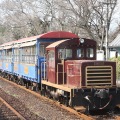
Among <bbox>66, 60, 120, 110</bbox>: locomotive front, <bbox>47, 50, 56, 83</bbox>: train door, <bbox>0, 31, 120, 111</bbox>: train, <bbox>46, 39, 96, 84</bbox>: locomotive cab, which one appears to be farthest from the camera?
<bbox>47, 50, 56, 83</bbox>: train door

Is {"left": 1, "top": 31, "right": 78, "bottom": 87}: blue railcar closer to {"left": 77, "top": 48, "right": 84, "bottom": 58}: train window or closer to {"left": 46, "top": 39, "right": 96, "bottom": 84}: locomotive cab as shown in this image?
{"left": 46, "top": 39, "right": 96, "bottom": 84}: locomotive cab

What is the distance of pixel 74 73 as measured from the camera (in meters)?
12.5

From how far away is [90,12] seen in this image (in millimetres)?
37344

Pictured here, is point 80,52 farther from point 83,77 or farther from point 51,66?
point 83,77

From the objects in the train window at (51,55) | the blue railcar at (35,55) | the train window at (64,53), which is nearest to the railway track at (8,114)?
the train window at (51,55)

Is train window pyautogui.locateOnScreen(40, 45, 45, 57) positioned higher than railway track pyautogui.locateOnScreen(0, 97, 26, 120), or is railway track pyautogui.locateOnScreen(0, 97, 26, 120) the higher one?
train window pyautogui.locateOnScreen(40, 45, 45, 57)

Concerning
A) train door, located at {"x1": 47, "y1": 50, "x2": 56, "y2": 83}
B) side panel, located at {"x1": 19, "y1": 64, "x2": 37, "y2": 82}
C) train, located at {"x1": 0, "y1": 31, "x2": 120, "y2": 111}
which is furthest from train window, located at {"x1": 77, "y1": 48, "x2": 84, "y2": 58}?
side panel, located at {"x1": 19, "y1": 64, "x2": 37, "y2": 82}

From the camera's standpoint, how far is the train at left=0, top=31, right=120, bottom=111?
11.9 m

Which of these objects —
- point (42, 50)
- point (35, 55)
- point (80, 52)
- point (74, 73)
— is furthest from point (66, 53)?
point (35, 55)

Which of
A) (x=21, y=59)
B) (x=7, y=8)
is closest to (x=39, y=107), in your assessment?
(x=21, y=59)

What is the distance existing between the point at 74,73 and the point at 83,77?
57 cm

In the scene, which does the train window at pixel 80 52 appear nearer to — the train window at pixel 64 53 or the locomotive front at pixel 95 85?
the train window at pixel 64 53

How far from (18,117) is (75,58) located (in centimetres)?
360

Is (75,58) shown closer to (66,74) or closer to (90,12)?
(66,74)
